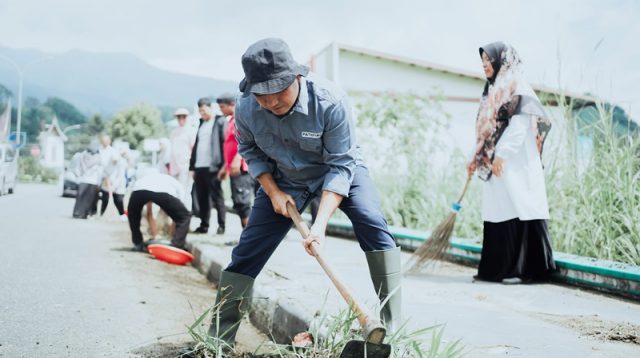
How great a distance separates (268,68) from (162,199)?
465 centimetres

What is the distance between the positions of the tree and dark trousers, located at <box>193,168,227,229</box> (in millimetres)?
67010

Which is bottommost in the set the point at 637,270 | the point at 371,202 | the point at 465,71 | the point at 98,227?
the point at 98,227

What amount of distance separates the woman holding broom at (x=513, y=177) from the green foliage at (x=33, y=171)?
269 inches

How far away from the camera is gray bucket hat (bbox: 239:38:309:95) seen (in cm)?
274

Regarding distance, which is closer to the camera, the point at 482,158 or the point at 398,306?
the point at 398,306

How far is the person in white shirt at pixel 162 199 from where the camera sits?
699 centimetres

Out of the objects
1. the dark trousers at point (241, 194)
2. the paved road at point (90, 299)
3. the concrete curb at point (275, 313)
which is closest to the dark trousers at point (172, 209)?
the paved road at point (90, 299)

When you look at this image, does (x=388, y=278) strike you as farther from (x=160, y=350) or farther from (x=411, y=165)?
(x=411, y=165)

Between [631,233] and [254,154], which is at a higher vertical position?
[254,154]

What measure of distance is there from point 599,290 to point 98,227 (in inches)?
333

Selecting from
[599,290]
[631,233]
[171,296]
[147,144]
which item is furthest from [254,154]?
[147,144]

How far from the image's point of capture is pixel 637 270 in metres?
4.65

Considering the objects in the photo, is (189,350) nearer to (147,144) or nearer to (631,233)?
(631,233)

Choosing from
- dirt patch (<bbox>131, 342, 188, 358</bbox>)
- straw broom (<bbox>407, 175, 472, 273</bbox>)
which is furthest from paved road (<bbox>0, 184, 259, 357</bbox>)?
straw broom (<bbox>407, 175, 472, 273</bbox>)
